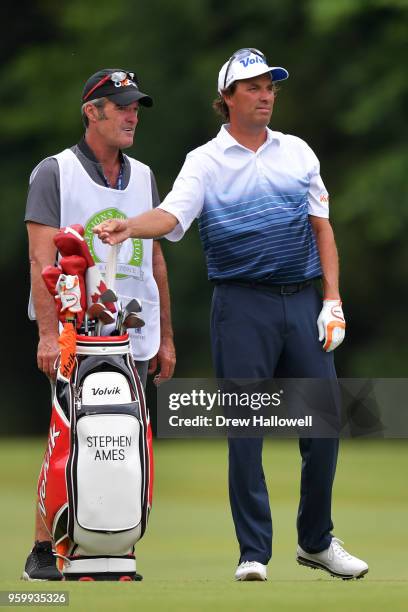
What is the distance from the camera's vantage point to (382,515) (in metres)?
10.7

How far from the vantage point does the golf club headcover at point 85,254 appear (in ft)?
20.1

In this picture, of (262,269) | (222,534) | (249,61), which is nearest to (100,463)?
(262,269)

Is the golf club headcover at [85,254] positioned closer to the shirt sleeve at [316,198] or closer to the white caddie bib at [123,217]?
the white caddie bib at [123,217]

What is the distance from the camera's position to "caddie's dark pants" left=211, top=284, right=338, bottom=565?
260 inches

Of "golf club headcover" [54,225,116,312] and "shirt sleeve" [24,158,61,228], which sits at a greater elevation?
"shirt sleeve" [24,158,61,228]

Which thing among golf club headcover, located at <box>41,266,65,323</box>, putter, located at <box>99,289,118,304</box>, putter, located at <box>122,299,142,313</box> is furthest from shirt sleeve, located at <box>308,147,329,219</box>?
golf club headcover, located at <box>41,266,65,323</box>

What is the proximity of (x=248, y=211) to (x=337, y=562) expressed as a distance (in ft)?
4.82

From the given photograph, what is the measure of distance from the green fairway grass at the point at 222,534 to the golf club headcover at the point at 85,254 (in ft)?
3.48

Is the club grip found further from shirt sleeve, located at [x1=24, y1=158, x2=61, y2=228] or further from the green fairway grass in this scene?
the green fairway grass

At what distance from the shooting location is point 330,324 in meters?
6.69

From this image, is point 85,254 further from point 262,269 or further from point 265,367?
point 265,367

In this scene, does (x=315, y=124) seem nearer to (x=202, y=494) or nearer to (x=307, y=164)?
(x=202, y=494)

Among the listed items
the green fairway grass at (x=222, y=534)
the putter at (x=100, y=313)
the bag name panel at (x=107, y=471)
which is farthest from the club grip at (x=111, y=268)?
the green fairway grass at (x=222, y=534)

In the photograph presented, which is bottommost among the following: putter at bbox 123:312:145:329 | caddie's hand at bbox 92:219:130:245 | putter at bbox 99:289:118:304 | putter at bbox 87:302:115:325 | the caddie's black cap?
putter at bbox 123:312:145:329
